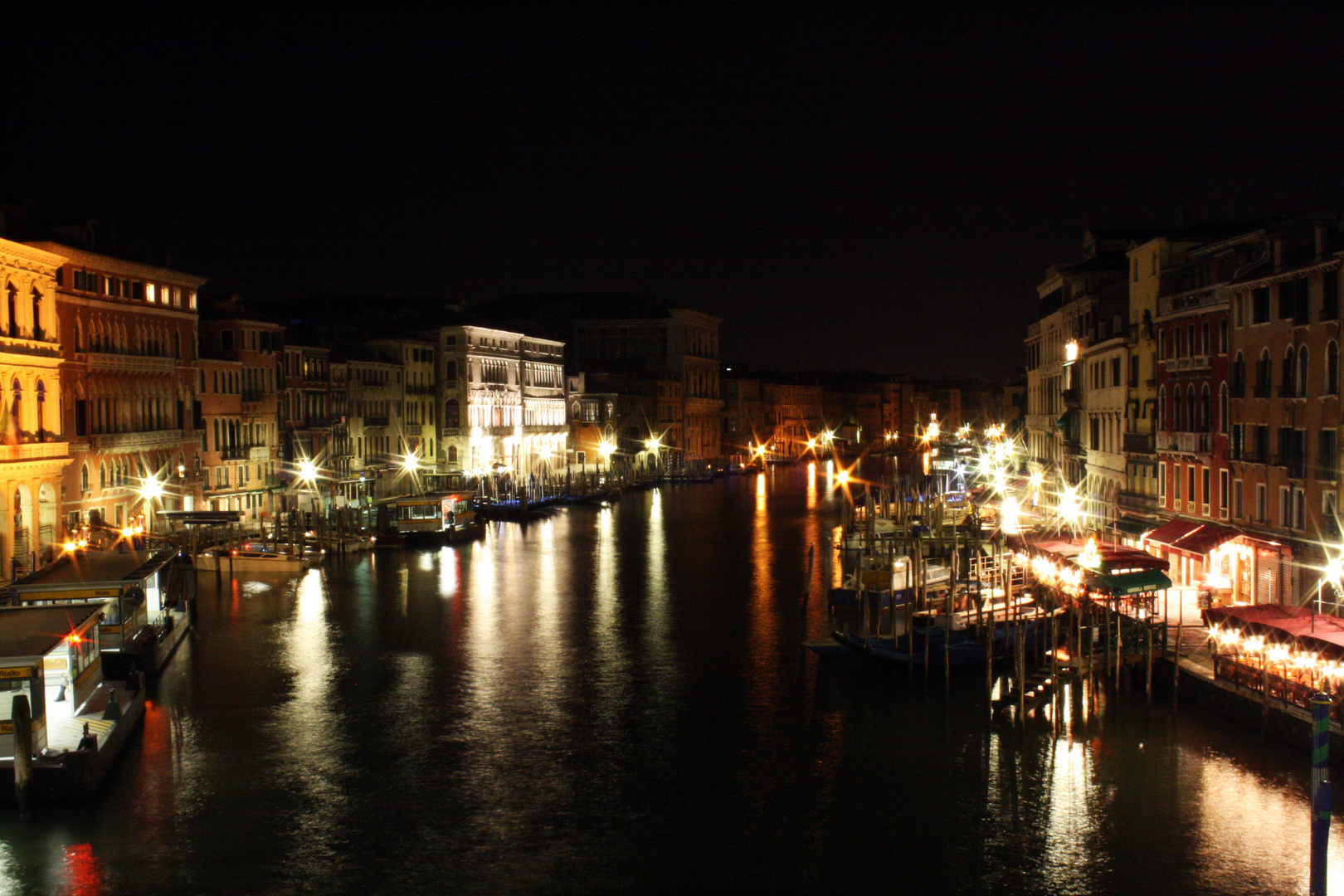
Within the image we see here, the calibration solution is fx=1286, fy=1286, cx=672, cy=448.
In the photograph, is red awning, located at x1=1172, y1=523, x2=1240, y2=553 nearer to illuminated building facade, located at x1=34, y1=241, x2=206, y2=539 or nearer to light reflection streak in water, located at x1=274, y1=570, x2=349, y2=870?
light reflection streak in water, located at x1=274, y1=570, x2=349, y2=870

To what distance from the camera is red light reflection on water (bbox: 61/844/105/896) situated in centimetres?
1203

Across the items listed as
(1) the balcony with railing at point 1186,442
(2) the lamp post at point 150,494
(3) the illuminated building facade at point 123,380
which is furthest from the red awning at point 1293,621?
(2) the lamp post at point 150,494

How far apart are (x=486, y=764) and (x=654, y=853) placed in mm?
3472

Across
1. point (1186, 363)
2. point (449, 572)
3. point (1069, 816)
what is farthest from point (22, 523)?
point (1186, 363)

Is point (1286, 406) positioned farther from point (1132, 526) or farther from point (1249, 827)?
point (1249, 827)

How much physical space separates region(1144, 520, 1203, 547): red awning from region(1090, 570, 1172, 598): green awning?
3220 mm

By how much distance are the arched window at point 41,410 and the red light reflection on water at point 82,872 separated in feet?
47.6

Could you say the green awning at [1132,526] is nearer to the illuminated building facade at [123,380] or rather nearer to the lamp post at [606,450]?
the illuminated building facade at [123,380]

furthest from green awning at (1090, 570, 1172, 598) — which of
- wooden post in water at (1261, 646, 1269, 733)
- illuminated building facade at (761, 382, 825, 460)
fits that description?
illuminated building facade at (761, 382, 825, 460)

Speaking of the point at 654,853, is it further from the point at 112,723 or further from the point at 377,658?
the point at 377,658

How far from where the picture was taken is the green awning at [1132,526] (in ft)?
85.0

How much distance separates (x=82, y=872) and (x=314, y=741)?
14.5ft

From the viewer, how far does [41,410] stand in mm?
25656

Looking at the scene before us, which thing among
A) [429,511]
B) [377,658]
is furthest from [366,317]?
[377,658]
